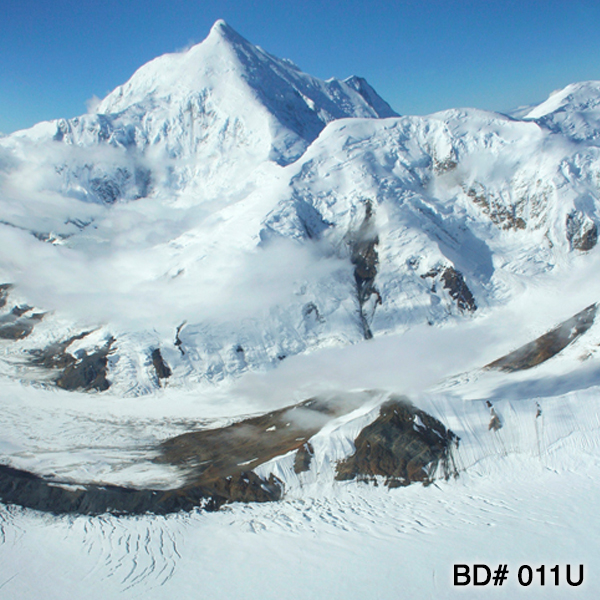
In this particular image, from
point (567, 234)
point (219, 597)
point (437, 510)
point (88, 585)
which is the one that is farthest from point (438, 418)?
point (567, 234)

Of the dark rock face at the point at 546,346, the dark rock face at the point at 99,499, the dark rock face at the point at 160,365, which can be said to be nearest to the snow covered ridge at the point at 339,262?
the dark rock face at the point at 160,365

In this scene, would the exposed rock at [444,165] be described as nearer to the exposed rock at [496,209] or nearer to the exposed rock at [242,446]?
the exposed rock at [496,209]

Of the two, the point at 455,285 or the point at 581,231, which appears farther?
the point at 581,231

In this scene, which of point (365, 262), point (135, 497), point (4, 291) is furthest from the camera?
point (4, 291)

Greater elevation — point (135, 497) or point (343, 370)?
point (343, 370)

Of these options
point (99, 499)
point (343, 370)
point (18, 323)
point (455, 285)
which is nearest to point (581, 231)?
point (455, 285)

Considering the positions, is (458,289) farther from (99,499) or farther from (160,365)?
(99,499)

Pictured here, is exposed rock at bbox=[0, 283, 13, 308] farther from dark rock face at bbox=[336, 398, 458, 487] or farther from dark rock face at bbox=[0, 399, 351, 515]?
dark rock face at bbox=[336, 398, 458, 487]
